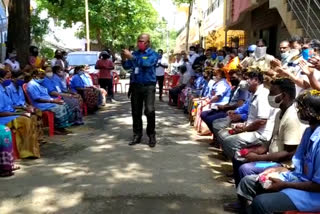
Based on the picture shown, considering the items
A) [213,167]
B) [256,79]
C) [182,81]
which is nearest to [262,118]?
[256,79]

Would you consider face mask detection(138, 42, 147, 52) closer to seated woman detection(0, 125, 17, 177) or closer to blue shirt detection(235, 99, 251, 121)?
blue shirt detection(235, 99, 251, 121)

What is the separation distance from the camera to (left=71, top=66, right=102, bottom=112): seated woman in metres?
11.0

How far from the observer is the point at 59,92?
905cm

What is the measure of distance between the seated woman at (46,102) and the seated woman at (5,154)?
235 cm

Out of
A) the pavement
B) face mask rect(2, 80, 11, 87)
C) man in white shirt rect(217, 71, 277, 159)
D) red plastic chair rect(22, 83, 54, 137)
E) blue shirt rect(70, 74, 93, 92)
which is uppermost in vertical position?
face mask rect(2, 80, 11, 87)

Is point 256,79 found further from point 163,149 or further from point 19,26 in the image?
point 19,26

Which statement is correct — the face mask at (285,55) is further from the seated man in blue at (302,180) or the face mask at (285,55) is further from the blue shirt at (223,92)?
the seated man in blue at (302,180)

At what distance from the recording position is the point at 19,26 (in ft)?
33.6

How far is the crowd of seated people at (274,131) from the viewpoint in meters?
3.09

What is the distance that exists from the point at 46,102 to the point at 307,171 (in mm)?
5941

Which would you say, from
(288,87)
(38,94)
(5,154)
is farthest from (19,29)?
(288,87)

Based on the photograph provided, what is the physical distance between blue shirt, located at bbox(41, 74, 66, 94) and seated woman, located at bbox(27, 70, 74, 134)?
274mm

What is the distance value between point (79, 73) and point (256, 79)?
254 inches

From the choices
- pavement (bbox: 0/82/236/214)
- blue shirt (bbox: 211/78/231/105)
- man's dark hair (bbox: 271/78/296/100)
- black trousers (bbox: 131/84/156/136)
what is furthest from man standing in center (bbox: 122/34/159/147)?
man's dark hair (bbox: 271/78/296/100)
